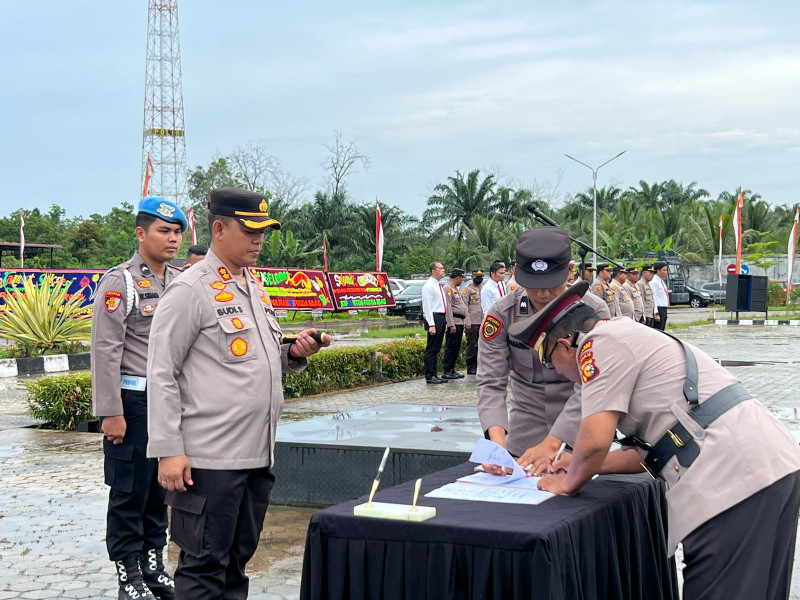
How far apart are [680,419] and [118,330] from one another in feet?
8.75

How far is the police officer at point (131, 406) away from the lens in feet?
14.4

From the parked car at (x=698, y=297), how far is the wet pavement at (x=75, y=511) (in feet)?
94.8

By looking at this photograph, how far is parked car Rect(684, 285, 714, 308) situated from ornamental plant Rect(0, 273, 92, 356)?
30.2 meters

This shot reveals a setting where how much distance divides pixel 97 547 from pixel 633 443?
373cm

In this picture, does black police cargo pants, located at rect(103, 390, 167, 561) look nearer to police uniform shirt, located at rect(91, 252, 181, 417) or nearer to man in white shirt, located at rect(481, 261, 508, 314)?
police uniform shirt, located at rect(91, 252, 181, 417)

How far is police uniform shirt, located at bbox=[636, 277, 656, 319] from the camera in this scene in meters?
19.6

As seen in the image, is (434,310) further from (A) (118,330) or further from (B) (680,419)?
(B) (680,419)

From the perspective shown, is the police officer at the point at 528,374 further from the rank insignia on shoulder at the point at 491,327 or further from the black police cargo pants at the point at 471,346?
the black police cargo pants at the point at 471,346

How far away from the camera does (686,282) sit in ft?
138

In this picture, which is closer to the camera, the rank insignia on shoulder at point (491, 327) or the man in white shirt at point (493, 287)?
the rank insignia on shoulder at point (491, 327)

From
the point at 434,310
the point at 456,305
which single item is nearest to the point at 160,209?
the point at 434,310

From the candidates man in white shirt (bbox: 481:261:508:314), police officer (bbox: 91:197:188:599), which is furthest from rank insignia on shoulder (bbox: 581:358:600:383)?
man in white shirt (bbox: 481:261:508:314)

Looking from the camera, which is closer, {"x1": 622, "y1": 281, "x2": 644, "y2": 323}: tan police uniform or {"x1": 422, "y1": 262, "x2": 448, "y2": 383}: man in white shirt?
{"x1": 422, "y1": 262, "x2": 448, "y2": 383}: man in white shirt

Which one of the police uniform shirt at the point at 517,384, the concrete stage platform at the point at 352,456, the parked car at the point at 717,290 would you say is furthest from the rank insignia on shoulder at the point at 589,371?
the parked car at the point at 717,290
